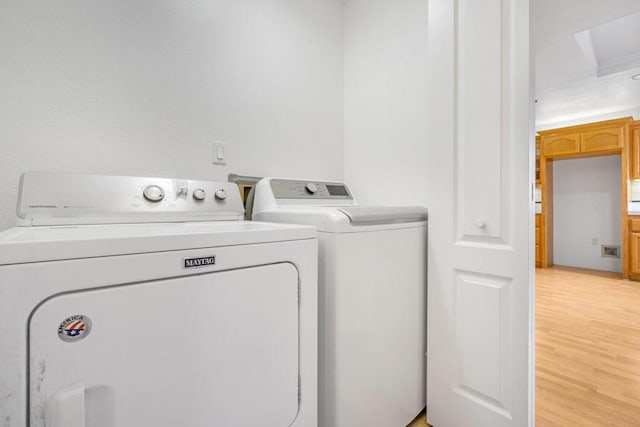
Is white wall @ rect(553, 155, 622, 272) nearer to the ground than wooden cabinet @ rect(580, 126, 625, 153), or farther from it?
nearer to the ground

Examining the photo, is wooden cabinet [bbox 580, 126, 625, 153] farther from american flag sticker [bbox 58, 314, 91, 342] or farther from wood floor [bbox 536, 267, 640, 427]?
american flag sticker [bbox 58, 314, 91, 342]

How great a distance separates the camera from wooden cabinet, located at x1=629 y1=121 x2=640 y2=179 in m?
3.97

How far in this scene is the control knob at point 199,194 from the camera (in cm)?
119

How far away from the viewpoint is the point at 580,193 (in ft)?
15.7

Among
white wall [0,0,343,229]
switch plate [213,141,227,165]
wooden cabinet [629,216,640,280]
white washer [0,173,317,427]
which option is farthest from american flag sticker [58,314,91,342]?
wooden cabinet [629,216,640,280]

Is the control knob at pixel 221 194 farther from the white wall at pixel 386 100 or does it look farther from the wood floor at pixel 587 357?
the wood floor at pixel 587 357

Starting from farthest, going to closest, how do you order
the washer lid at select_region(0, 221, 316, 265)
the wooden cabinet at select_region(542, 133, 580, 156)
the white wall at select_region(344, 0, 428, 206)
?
the wooden cabinet at select_region(542, 133, 580, 156), the white wall at select_region(344, 0, 428, 206), the washer lid at select_region(0, 221, 316, 265)

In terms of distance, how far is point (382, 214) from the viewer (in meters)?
1.11

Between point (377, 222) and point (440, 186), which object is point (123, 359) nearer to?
point (377, 222)

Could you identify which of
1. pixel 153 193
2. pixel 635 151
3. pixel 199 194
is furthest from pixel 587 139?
pixel 153 193

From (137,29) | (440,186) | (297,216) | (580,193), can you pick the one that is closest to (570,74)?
(580,193)

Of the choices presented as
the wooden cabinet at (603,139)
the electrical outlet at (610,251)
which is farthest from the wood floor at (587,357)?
the wooden cabinet at (603,139)

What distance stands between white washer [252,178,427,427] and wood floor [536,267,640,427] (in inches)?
29.4

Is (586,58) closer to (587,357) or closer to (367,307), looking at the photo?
(587,357)
